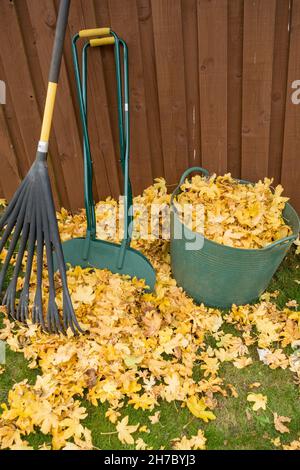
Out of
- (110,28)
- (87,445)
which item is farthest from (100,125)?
(87,445)

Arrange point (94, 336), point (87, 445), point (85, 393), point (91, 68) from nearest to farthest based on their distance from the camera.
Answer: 1. point (87, 445)
2. point (85, 393)
3. point (94, 336)
4. point (91, 68)

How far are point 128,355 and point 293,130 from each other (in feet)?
6.07

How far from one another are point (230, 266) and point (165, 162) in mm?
1048

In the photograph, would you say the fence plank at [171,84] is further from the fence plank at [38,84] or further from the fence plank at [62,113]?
the fence plank at [38,84]

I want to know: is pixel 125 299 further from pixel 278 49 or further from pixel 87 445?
pixel 278 49

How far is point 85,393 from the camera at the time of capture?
7.50ft

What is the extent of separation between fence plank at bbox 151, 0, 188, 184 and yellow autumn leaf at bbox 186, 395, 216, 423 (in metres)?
1.66

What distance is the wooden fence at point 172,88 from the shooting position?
2.52 metres

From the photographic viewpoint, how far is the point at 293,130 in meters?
2.75

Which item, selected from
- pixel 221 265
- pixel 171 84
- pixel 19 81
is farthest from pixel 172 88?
pixel 221 265

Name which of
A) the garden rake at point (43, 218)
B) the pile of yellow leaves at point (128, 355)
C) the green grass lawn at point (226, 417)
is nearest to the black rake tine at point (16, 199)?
the garden rake at point (43, 218)

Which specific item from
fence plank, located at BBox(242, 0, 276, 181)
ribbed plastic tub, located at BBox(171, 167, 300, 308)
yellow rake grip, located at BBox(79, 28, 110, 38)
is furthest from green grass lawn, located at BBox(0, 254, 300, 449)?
yellow rake grip, located at BBox(79, 28, 110, 38)

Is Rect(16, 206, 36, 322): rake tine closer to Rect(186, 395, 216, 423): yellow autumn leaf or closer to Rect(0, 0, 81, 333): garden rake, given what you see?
Rect(0, 0, 81, 333): garden rake

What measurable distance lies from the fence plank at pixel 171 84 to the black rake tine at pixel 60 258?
1.12 meters
